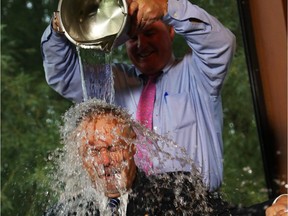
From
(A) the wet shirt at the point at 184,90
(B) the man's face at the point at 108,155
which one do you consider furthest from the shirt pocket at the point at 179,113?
(B) the man's face at the point at 108,155

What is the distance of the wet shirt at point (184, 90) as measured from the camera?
3.36 ft

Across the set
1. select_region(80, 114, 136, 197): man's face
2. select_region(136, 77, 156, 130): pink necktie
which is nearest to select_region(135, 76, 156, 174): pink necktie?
select_region(136, 77, 156, 130): pink necktie

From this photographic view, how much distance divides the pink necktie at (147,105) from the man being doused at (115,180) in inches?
3.1

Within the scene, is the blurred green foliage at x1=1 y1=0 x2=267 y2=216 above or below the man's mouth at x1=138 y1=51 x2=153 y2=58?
below

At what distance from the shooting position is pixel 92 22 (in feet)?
3.25

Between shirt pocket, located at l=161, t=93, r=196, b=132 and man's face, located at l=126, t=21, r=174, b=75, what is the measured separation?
52mm

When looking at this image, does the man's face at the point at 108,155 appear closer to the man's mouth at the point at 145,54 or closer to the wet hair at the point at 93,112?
the wet hair at the point at 93,112

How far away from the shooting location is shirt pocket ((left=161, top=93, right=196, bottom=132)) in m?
1.06

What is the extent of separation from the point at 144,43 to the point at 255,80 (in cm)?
26

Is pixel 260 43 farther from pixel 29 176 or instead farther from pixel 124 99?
pixel 29 176

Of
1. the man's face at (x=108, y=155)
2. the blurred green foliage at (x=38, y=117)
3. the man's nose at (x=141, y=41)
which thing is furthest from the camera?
the blurred green foliage at (x=38, y=117)

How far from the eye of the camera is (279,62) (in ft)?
3.91

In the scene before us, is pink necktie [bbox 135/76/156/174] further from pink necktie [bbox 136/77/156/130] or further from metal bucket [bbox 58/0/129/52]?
metal bucket [bbox 58/0/129/52]

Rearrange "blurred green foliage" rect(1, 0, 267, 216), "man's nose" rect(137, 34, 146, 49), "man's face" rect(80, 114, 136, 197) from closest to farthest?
"man's face" rect(80, 114, 136, 197), "man's nose" rect(137, 34, 146, 49), "blurred green foliage" rect(1, 0, 267, 216)
